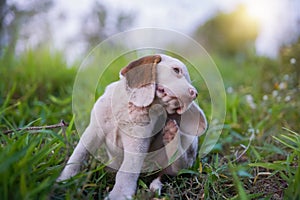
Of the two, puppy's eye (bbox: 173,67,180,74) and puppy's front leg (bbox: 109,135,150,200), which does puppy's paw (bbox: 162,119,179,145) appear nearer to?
puppy's front leg (bbox: 109,135,150,200)

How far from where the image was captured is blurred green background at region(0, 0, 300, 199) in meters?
1.18

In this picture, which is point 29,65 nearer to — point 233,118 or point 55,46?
point 55,46

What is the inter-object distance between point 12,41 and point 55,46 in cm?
41

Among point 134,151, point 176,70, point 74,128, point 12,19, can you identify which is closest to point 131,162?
point 134,151

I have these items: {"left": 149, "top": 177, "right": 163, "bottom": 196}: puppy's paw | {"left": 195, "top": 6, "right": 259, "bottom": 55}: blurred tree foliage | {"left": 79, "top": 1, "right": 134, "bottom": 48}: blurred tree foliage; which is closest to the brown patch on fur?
{"left": 149, "top": 177, "right": 163, "bottom": 196}: puppy's paw

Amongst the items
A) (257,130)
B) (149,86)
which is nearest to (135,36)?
(149,86)

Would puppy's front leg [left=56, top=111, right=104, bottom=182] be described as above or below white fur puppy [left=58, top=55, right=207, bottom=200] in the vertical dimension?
below

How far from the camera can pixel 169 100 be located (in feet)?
3.80

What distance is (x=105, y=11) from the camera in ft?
15.5

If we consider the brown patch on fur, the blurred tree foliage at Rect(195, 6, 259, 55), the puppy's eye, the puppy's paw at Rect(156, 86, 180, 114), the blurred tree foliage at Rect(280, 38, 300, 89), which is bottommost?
the puppy's paw at Rect(156, 86, 180, 114)

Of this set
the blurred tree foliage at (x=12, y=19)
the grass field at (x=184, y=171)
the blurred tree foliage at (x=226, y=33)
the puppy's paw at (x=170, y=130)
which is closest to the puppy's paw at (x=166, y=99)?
the puppy's paw at (x=170, y=130)

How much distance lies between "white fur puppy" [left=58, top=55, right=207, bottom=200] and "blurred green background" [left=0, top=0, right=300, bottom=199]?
0.22 feet

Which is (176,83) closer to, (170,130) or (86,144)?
(170,130)

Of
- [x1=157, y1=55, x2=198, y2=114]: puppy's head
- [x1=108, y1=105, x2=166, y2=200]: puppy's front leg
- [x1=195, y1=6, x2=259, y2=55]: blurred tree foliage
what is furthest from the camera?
[x1=195, y1=6, x2=259, y2=55]: blurred tree foliage
